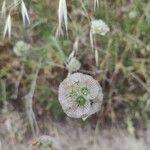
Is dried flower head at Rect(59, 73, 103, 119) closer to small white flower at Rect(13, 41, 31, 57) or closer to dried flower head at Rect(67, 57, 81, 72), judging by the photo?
dried flower head at Rect(67, 57, 81, 72)

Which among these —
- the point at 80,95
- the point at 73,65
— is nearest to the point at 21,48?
the point at 73,65

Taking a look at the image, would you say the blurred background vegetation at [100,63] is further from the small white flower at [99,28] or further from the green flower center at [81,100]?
the green flower center at [81,100]

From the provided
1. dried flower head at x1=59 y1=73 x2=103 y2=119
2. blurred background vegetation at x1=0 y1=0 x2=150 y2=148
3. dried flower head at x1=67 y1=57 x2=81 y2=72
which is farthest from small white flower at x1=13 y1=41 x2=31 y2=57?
dried flower head at x1=59 y1=73 x2=103 y2=119

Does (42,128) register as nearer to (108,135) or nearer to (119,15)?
(108,135)

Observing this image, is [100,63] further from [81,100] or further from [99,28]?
[81,100]

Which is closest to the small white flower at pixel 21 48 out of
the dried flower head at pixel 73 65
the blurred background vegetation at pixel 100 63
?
the blurred background vegetation at pixel 100 63

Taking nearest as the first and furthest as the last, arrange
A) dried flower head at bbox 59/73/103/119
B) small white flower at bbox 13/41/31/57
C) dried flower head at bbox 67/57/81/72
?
dried flower head at bbox 59/73/103/119, dried flower head at bbox 67/57/81/72, small white flower at bbox 13/41/31/57
